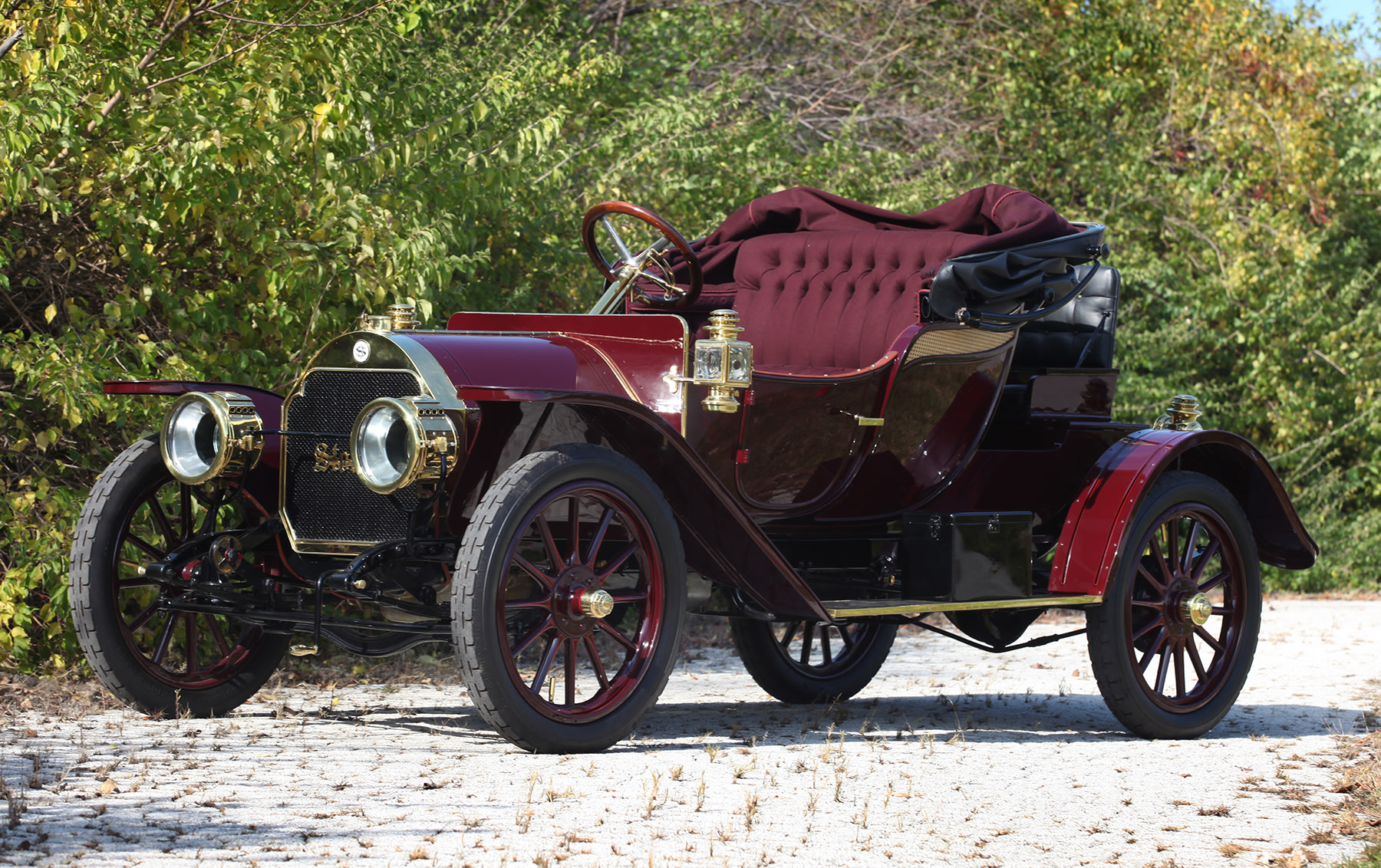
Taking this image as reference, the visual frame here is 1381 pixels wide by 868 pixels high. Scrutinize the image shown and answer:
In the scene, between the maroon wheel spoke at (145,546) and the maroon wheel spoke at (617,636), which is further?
the maroon wheel spoke at (145,546)

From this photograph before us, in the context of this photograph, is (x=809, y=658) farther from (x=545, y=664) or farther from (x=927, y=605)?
(x=545, y=664)

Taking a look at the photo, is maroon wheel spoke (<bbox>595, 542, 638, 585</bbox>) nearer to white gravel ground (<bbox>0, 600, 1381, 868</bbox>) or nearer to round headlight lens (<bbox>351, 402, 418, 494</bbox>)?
white gravel ground (<bbox>0, 600, 1381, 868</bbox>)

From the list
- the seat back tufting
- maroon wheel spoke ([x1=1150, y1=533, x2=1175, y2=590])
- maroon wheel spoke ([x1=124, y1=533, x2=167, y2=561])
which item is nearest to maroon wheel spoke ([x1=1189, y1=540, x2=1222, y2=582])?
maroon wheel spoke ([x1=1150, y1=533, x2=1175, y2=590])

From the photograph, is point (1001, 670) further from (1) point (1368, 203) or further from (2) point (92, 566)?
(1) point (1368, 203)

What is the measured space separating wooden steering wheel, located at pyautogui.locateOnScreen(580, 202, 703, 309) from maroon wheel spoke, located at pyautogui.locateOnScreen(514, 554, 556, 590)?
1.50 m

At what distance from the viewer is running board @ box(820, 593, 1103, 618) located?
515 centimetres

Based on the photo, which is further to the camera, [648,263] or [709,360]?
[648,263]

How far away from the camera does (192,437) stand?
16.4 ft

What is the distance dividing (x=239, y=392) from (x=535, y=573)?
1412mm

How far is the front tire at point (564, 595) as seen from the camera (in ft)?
14.1

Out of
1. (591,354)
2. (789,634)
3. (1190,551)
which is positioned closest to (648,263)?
(591,354)

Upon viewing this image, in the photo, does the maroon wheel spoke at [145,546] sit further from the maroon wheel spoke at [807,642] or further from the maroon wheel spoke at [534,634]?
the maroon wheel spoke at [807,642]

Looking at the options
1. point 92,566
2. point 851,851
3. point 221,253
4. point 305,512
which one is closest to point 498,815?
point 851,851

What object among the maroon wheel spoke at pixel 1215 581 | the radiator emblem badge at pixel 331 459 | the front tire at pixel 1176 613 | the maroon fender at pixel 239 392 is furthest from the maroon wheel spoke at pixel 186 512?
the maroon wheel spoke at pixel 1215 581
